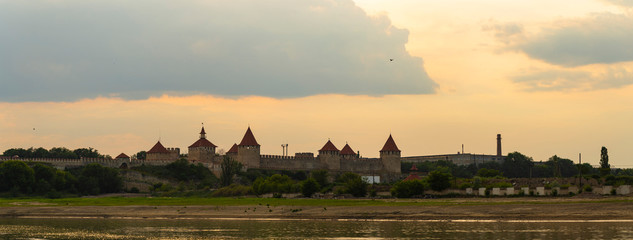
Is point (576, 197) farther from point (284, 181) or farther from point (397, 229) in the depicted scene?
point (284, 181)

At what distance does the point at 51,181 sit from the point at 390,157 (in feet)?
201

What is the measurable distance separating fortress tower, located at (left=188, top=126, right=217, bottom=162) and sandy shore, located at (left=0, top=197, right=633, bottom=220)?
189ft

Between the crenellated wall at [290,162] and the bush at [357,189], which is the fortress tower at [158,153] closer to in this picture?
the crenellated wall at [290,162]

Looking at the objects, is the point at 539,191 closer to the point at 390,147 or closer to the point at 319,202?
the point at 319,202

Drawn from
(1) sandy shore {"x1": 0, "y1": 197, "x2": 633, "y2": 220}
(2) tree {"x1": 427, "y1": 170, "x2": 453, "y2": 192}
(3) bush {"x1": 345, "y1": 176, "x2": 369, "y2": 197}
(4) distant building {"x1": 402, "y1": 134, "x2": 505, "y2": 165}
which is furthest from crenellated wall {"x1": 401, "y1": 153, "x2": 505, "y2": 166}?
(1) sandy shore {"x1": 0, "y1": 197, "x2": 633, "y2": 220}

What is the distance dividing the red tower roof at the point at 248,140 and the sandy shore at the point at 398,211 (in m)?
56.9

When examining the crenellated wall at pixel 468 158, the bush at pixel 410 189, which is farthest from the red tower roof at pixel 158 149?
the crenellated wall at pixel 468 158

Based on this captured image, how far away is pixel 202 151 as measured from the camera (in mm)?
131125

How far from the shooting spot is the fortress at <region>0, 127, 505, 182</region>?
123750 millimetres

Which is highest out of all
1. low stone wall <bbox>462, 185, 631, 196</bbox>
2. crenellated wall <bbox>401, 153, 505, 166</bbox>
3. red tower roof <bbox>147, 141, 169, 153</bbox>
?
crenellated wall <bbox>401, 153, 505, 166</bbox>

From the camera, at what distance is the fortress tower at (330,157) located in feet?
445

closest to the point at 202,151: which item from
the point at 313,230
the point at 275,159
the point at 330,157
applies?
the point at 275,159

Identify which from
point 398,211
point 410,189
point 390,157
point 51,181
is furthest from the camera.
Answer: point 390,157

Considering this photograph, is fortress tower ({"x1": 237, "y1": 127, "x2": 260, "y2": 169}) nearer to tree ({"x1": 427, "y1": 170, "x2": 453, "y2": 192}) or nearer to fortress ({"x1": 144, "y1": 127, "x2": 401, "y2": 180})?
fortress ({"x1": 144, "y1": 127, "x2": 401, "y2": 180})
